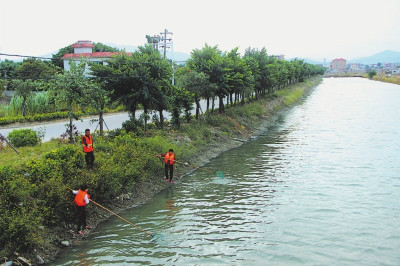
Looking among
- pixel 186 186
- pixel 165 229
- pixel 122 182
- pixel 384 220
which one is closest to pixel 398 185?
pixel 384 220

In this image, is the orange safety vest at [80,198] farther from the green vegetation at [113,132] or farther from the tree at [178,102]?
the tree at [178,102]

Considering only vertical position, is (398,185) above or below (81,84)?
below

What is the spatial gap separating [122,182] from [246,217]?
19.7ft

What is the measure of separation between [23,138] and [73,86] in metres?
3.89

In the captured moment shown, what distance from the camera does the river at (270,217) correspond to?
39.9 ft

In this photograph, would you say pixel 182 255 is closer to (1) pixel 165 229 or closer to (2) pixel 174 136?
(1) pixel 165 229

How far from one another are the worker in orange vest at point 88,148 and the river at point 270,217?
2.88 meters

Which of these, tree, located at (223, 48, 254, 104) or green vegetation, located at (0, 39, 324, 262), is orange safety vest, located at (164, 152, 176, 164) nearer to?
green vegetation, located at (0, 39, 324, 262)

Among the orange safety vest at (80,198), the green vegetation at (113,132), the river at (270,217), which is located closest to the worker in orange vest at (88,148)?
the green vegetation at (113,132)

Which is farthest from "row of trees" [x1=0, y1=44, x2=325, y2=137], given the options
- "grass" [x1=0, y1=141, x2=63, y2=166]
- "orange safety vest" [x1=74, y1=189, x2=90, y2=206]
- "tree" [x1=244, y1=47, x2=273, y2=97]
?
"tree" [x1=244, y1=47, x2=273, y2=97]

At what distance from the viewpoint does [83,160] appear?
16.4m

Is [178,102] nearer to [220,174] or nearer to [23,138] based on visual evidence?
[220,174]

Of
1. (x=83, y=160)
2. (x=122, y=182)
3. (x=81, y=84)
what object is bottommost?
(x=122, y=182)

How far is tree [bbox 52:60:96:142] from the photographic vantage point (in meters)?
19.5
